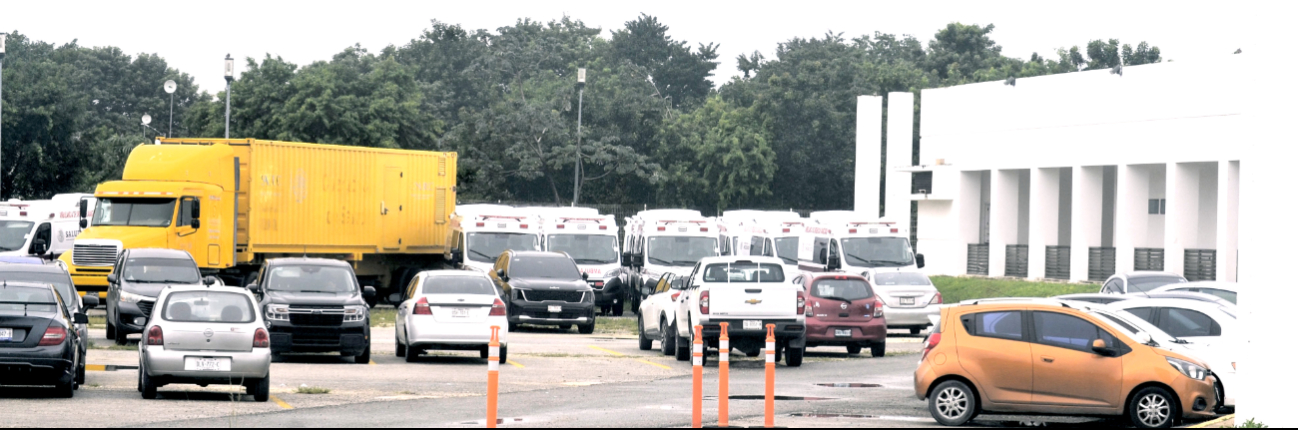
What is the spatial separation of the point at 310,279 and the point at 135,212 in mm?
11788

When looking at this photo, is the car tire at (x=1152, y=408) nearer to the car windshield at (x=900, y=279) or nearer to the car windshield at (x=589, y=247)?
the car windshield at (x=900, y=279)


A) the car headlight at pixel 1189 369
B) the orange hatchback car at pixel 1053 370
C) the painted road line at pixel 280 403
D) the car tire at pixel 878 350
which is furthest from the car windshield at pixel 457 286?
the car headlight at pixel 1189 369

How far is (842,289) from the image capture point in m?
26.7

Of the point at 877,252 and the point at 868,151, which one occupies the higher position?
the point at 868,151

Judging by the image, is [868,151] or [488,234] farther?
[868,151]

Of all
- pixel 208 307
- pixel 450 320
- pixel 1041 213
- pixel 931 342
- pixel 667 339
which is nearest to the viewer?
pixel 931 342

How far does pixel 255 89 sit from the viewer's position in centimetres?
6047

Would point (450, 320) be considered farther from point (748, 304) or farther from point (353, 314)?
point (748, 304)

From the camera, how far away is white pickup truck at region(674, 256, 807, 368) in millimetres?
23438

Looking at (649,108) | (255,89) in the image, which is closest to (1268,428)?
(255,89)

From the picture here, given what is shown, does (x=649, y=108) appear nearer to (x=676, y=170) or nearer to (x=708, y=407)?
(x=676, y=170)

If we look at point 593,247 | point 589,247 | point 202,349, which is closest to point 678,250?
point 593,247

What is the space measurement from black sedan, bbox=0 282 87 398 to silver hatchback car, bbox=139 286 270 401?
82 cm

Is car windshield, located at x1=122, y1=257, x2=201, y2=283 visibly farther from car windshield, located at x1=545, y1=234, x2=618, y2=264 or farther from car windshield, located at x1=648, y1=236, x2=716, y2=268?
car windshield, located at x1=648, y1=236, x2=716, y2=268
